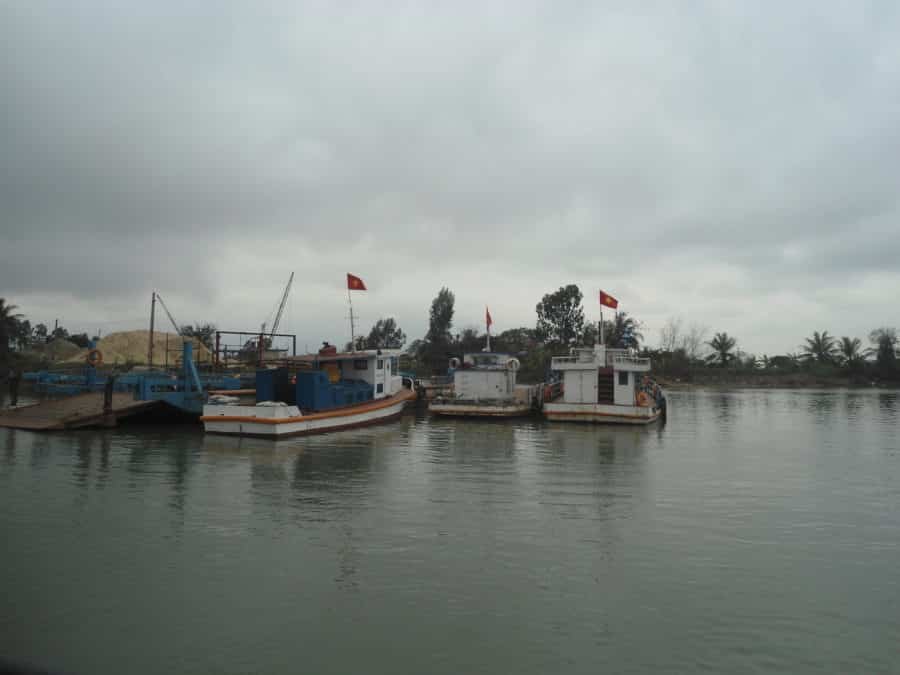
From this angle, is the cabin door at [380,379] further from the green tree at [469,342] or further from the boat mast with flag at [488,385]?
the green tree at [469,342]

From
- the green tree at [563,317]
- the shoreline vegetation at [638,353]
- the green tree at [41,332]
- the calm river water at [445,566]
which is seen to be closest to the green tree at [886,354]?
the shoreline vegetation at [638,353]

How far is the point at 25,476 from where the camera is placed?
47.3ft

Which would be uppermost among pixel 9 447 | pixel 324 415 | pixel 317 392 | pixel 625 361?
pixel 625 361

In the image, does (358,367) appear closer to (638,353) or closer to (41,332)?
(638,353)

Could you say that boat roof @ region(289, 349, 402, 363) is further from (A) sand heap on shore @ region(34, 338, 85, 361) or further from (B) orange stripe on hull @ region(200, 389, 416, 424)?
(A) sand heap on shore @ region(34, 338, 85, 361)

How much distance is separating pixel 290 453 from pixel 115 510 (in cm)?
765

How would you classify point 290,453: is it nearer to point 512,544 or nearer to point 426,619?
point 512,544

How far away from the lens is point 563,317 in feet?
235

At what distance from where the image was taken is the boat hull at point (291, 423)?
21719mm

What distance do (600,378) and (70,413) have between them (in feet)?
74.7

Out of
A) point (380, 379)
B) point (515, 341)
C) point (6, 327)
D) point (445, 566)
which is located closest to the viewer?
point (445, 566)

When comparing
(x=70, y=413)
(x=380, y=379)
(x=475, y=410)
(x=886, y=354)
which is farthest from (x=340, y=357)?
(x=886, y=354)

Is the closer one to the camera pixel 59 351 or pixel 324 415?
pixel 324 415

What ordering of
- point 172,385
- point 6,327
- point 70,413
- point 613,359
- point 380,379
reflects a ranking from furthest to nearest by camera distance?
point 6,327 < point 380,379 < point 613,359 < point 172,385 < point 70,413
